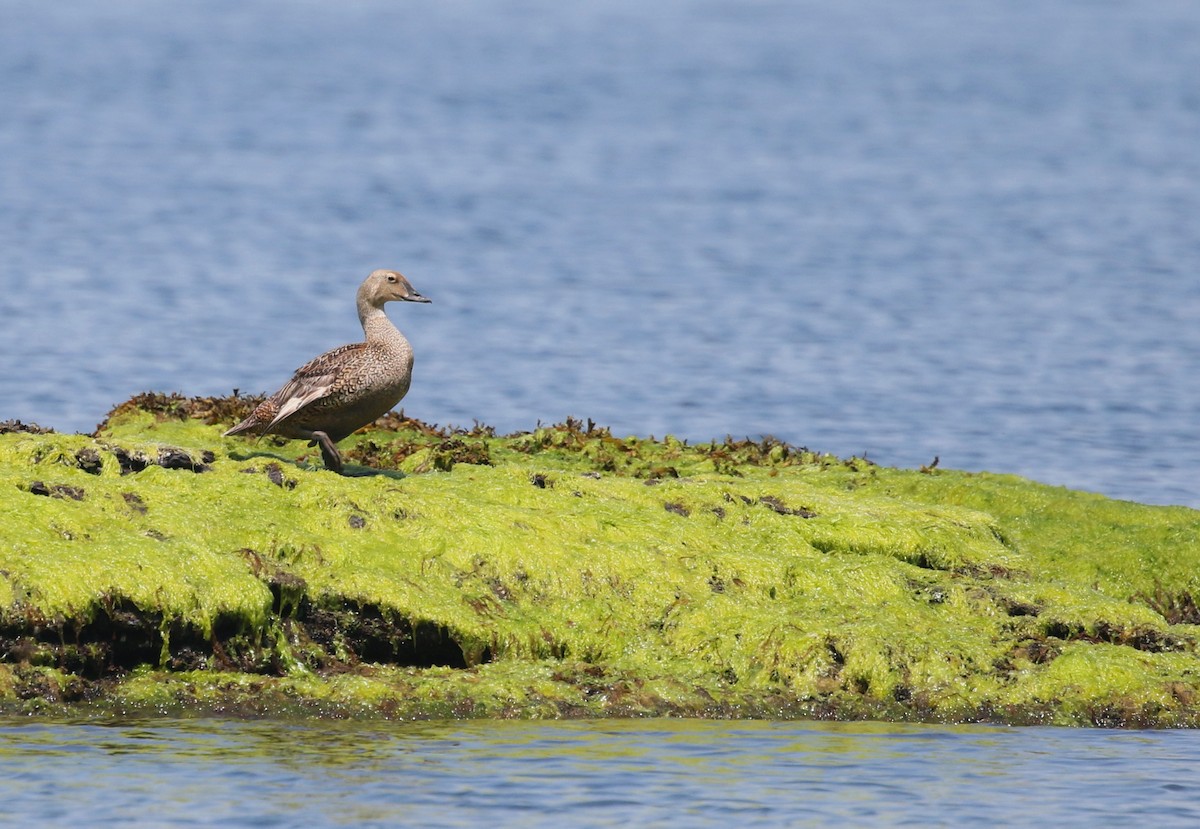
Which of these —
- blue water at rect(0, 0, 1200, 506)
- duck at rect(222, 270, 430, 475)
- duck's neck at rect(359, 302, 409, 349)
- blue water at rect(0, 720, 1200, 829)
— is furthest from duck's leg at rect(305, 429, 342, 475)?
blue water at rect(0, 0, 1200, 506)

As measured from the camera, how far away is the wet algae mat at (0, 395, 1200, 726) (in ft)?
32.6

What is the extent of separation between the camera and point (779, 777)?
926 cm

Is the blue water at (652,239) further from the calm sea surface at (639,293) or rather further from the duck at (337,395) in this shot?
the duck at (337,395)

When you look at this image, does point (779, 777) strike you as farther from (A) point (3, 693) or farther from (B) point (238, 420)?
(B) point (238, 420)

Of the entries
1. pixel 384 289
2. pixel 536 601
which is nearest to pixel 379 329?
pixel 384 289

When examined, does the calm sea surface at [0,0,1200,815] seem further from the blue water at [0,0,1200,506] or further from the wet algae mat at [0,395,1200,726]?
the wet algae mat at [0,395,1200,726]

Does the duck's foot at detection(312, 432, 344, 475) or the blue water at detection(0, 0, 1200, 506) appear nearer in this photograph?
the duck's foot at detection(312, 432, 344, 475)

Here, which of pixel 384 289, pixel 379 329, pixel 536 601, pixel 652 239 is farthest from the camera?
pixel 652 239

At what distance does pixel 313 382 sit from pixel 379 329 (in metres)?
0.82

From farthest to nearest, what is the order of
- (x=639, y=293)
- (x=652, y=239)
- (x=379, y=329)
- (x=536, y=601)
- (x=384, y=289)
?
(x=652, y=239) → (x=639, y=293) → (x=384, y=289) → (x=379, y=329) → (x=536, y=601)

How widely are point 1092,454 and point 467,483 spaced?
35.9 feet

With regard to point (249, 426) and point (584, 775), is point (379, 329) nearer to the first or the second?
point (249, 426)

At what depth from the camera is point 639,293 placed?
107ft

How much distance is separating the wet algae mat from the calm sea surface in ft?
1.19
